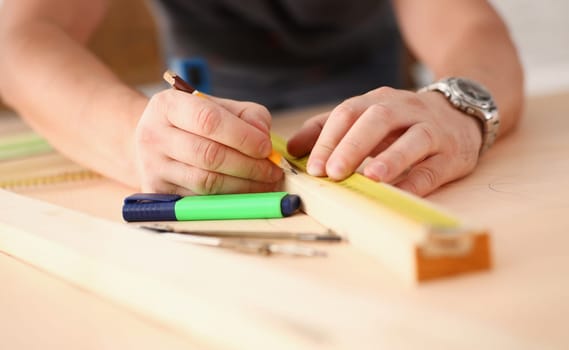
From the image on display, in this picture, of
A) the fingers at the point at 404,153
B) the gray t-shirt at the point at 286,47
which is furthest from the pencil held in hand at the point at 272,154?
the gray t-shirt at the point at 286,47

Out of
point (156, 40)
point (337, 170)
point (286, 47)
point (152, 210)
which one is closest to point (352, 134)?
point (337, 170)

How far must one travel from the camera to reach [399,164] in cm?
81

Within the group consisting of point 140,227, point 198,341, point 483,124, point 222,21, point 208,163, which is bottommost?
point 198,341

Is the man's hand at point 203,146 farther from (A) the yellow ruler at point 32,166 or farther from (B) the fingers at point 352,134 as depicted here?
(A) the yellow ruler at point 32,166

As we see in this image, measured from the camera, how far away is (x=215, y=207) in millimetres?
819

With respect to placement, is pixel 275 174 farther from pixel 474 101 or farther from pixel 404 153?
pixel 474 101

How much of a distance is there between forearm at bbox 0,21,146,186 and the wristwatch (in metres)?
0.47

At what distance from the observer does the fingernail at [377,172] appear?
78 centimetres

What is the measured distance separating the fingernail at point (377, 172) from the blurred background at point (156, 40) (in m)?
2.00

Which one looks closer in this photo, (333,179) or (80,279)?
(80,279)

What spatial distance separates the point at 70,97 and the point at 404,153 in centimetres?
61

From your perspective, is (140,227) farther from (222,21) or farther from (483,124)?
(222,21)

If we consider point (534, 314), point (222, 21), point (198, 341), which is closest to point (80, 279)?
point (198, 341)

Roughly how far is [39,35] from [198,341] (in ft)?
2.83
